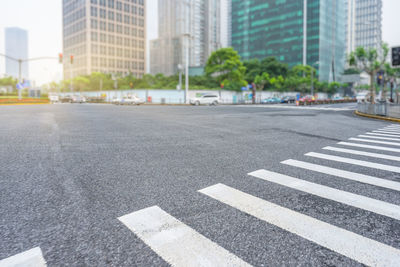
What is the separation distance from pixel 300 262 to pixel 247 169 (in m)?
2.83

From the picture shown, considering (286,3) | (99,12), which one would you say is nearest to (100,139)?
(286,3)

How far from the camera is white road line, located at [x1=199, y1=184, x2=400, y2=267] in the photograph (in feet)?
7.43

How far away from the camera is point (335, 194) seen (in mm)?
3721

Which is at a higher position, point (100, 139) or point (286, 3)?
point (286, 3)

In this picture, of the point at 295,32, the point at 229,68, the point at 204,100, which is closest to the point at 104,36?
the point at 295,32

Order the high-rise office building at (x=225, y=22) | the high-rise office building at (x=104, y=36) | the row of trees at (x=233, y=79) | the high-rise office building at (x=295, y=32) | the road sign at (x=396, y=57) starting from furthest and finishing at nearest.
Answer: the high-rise office building at (x=225, y=22) → the high-rise office building at (x=104, y=36) → the high-rise office building at (x=295, y=32) → the row of trees at (x=233, y=79) → the road sign at (x=396, y=57)

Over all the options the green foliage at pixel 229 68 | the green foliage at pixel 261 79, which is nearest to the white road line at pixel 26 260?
the green foliage at pixel 229 68

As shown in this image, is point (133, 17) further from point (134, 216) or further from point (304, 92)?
point (134, 216)

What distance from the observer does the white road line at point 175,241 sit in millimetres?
2195

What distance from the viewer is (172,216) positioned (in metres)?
3.00

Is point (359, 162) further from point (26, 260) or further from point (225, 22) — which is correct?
point (225, 22)

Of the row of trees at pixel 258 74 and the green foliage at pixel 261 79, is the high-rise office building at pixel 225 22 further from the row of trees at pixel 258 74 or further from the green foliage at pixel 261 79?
the green foliage at pixel 261 79

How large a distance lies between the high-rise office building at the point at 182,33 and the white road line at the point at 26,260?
12734cm

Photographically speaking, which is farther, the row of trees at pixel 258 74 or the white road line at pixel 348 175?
the row of trees at pixel 258 74
